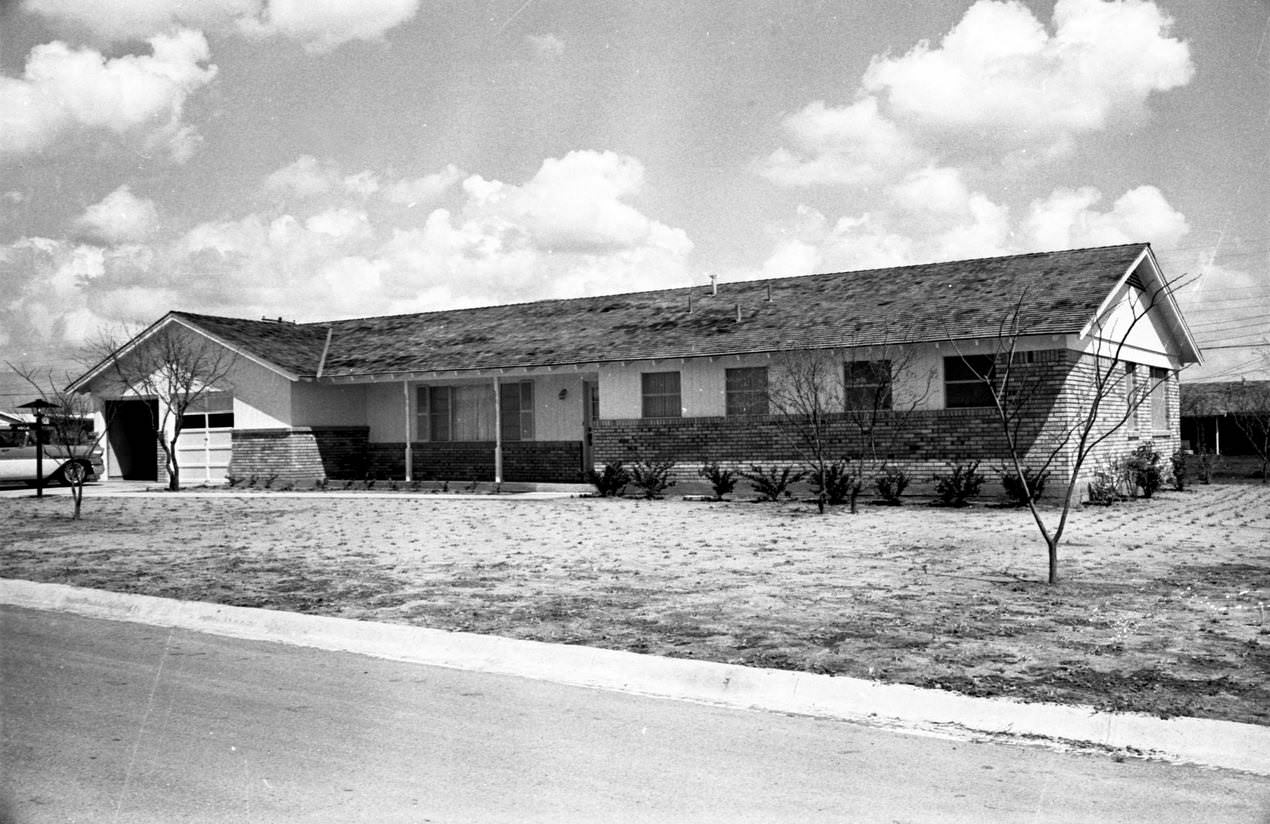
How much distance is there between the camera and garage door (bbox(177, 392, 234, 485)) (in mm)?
29422

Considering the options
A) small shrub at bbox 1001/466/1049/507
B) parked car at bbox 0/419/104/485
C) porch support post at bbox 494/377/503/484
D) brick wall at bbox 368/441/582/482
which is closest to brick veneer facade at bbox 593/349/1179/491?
small shrub at bbox 1001/466/1049/507

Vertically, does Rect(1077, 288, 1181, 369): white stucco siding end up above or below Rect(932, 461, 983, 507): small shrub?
above

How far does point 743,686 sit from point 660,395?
17.0m

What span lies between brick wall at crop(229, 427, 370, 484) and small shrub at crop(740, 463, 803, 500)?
11.6 meters

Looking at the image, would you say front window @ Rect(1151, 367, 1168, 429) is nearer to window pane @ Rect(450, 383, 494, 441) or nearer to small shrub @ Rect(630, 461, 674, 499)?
small shrub @ Rect(630, 461, 674, 499)

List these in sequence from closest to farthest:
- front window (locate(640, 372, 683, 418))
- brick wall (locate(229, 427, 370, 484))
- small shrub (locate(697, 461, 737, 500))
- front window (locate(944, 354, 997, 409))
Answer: front window (locate(944, 354, 997, 409))
small shrub (locate(697, 461, 737, 500))
front window (locate(640, 372, 683, 418))
brick wall (locate(229, 427, 370, 484))

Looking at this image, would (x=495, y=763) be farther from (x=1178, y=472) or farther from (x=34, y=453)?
(x=34, y=453)

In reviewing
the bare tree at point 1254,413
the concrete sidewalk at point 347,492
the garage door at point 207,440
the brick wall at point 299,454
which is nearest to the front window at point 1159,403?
the bare tree at point 1254,413

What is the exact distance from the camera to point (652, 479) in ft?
74.7

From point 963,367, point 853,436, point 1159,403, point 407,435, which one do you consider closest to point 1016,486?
point 963,367

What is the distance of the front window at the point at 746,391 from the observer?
74.2ft

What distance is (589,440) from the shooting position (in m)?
26.4

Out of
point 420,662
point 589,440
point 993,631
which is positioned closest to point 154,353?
point 589,440

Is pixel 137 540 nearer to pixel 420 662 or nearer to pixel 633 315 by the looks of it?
pixel 420 662
